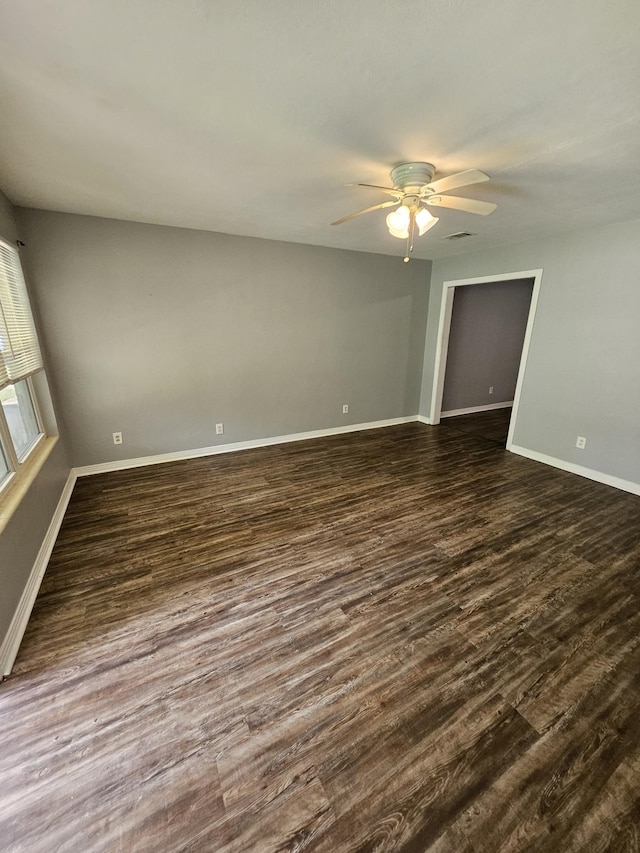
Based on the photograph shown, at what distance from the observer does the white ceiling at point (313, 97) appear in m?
1.08

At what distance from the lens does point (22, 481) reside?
7.14 ft

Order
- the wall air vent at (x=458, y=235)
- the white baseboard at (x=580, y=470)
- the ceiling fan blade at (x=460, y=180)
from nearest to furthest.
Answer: the ceiling fan blade at (x=460, y=180)
the white baseboard at (x=580, y=470)
the wall air vent at (x=458, y=235)

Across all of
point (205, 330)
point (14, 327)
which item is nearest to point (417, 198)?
point (205, 330)

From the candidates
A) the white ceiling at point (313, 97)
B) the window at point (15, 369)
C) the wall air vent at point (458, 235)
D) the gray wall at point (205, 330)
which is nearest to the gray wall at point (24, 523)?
the window at point (15, 369)

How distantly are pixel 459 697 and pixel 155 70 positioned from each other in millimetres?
2779

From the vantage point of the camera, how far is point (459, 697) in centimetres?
150

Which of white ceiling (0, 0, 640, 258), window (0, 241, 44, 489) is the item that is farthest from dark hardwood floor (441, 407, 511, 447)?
window (0, 241, 44, 489)

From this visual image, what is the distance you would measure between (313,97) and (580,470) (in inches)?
156

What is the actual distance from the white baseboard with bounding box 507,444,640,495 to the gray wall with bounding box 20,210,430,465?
200 centimetres

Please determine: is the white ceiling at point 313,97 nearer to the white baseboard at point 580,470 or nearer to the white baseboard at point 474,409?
the white baseboard at point 580,470

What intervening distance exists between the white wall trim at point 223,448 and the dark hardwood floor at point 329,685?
0.71 metres

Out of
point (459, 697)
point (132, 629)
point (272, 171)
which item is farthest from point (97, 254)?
point (459, 697)

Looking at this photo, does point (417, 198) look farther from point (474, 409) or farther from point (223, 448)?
point (474, 409)

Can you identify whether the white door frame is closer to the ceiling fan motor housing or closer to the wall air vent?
the wall air vent
